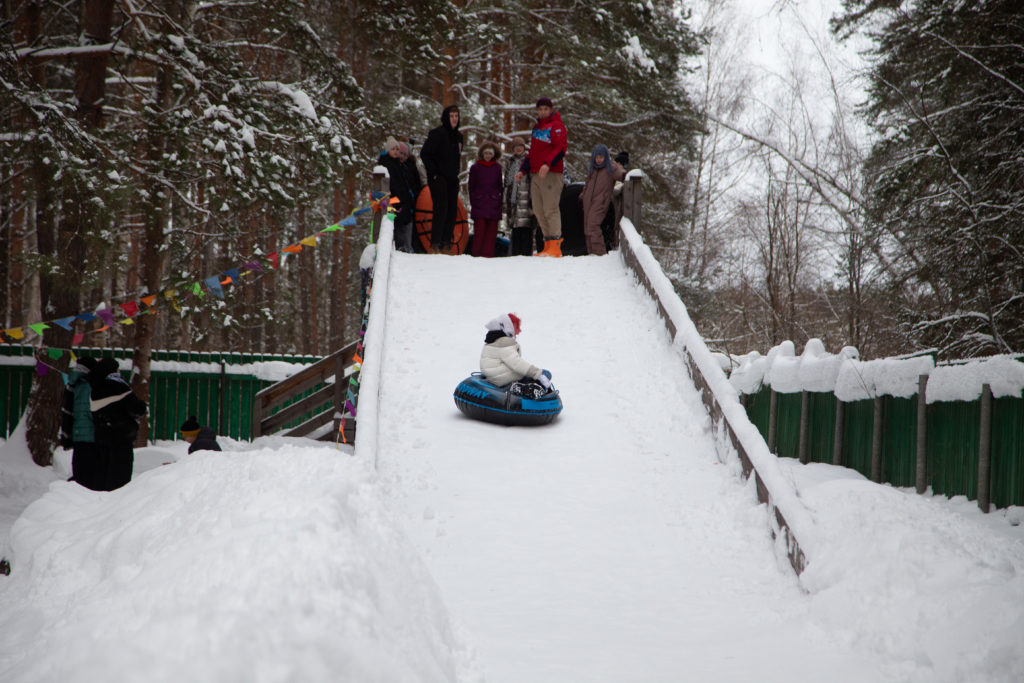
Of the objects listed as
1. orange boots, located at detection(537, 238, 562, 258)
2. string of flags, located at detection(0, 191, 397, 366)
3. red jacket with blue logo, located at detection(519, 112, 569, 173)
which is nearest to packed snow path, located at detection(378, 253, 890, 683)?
string of flags, located at detection(0, 191, 397, 366)

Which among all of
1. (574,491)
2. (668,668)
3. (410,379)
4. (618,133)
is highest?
Answer: (618,133)

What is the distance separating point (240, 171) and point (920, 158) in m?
9.12

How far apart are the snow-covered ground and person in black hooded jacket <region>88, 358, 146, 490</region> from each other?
1.65 meters

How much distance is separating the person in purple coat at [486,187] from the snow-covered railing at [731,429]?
2.37m

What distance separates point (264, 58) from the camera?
20.0 meters

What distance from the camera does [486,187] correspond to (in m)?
11.4

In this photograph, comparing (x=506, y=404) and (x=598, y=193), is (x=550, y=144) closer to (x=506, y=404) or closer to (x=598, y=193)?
(x=598, y=193)

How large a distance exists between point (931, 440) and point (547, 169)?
605 cm

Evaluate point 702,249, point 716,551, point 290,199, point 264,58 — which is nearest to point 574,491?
point 716,551

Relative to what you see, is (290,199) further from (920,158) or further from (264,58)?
(264,58)

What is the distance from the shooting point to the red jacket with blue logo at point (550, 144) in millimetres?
11133

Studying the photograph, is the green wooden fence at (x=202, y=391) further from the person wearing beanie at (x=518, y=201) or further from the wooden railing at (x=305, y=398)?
the person wearing beanie at (x=518, y=201)

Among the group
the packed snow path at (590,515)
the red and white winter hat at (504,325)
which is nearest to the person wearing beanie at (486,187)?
the packed snow path at (590,515)

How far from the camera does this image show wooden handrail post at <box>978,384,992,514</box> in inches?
256
